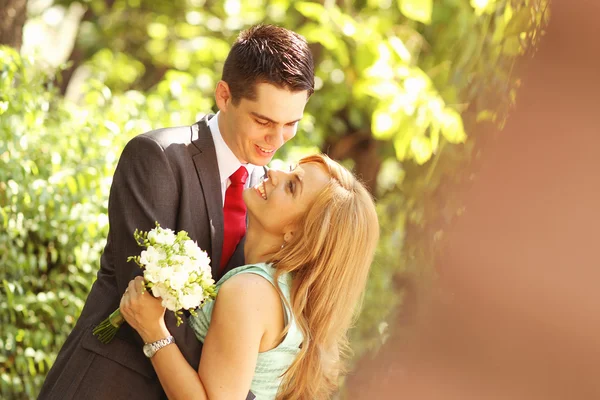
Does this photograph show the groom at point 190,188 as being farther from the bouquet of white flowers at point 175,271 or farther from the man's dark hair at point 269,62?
the bouquet of white flowers at point 175,271

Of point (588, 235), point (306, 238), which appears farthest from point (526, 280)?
point (306, 238)

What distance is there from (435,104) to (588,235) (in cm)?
498

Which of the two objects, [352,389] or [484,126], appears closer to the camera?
[484,126]

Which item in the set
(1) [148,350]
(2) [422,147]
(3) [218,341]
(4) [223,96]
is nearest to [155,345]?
(1) [148,350]

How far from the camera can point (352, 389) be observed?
461 cm

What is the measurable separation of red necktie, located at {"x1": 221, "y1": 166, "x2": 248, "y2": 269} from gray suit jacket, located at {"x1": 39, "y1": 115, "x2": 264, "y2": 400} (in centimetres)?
12

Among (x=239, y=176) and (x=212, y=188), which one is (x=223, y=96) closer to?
(x=239, y=176)

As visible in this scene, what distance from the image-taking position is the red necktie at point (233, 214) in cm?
277

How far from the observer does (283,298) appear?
2479 millimetres

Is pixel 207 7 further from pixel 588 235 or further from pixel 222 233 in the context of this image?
pixel 588 235

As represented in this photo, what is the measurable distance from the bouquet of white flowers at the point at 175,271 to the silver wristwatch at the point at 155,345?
134 mm

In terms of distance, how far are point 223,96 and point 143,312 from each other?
932 mm

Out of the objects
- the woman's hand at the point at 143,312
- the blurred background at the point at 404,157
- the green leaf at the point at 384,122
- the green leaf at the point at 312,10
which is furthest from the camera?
the green leaf at the point at 312,10

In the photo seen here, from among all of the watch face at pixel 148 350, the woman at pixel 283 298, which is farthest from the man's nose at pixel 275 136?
the watch face at pixel 148 350
